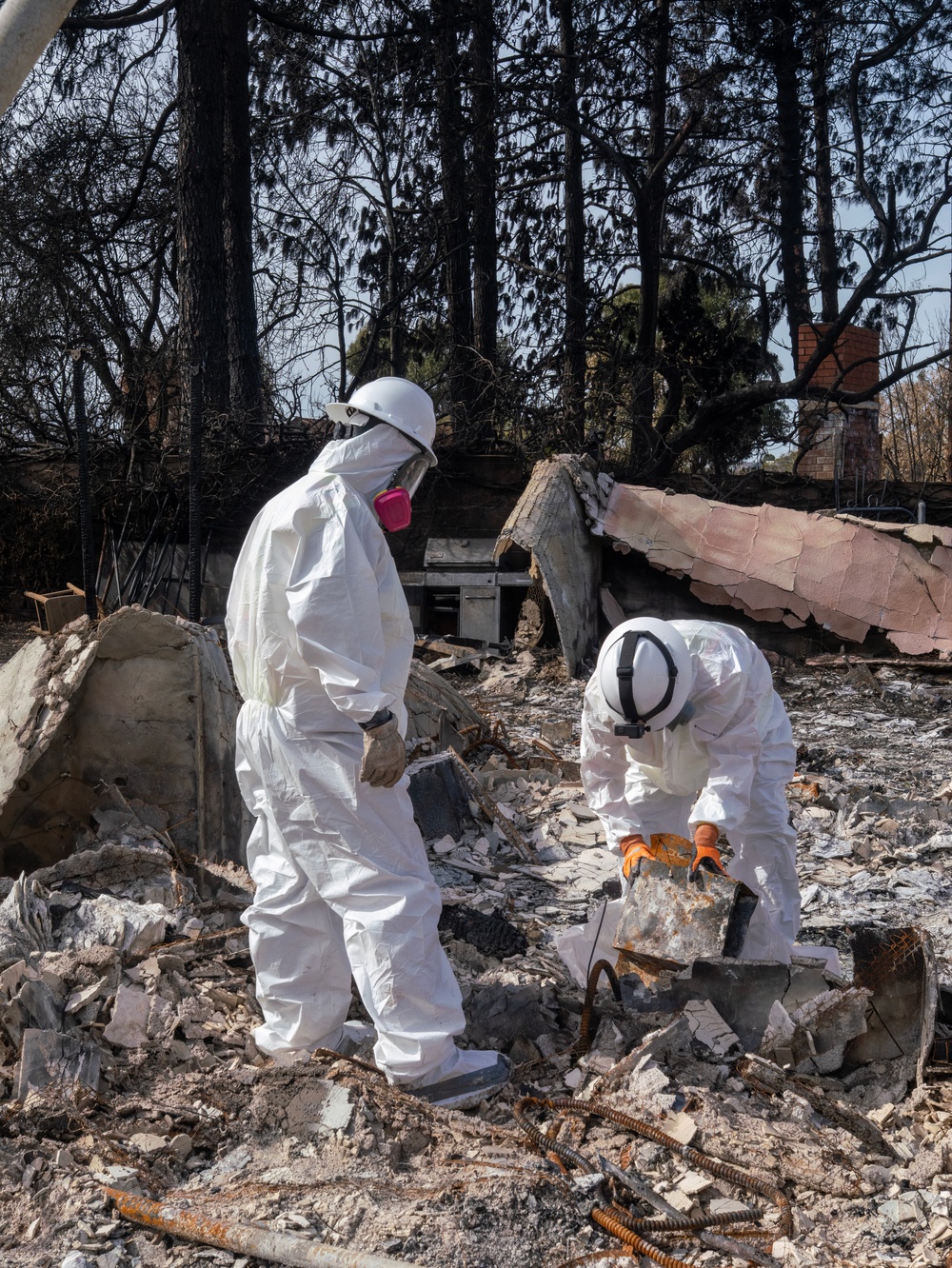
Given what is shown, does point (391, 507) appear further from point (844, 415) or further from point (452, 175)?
point (452, 175)

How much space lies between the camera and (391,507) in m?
3.20

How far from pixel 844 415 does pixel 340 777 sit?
11.7m

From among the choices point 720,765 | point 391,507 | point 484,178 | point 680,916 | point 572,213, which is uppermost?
point 484,178

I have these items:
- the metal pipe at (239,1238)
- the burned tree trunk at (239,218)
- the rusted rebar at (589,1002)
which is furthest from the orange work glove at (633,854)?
the burned tree trunk at (239,218)

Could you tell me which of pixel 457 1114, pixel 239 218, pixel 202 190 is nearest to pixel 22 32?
pixel 457 1114

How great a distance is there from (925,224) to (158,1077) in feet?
43.5

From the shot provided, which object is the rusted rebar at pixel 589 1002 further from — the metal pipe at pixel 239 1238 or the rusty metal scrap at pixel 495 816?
the rusty metal scrap at pixel 495 816

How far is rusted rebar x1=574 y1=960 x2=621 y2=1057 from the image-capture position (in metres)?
3.38

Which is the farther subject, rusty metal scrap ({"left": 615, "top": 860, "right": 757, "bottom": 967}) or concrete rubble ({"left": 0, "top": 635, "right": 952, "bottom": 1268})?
rusty metal scrap ({"left": 615, "top": 860, "right": 757, "bottom": 967})

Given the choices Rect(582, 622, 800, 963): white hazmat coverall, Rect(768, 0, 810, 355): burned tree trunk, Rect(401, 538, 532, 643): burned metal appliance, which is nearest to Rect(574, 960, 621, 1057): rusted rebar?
Rect(582, 622, 800, 963): white hazmat coverall

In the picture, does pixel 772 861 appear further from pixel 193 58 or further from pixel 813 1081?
pixel 193 58

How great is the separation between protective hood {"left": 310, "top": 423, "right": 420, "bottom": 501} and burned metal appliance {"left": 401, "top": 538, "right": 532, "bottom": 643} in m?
7.22

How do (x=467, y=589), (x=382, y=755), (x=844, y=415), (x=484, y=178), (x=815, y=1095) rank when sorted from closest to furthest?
(x=382, y=755) < (x=815, y=1095) < (x=467, y=589) < (x=844, y=415) < (x=484, y=178)

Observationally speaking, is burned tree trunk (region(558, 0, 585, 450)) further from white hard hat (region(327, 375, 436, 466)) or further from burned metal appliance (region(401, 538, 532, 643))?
white hard hat (region(327, 375, 436, 466))
